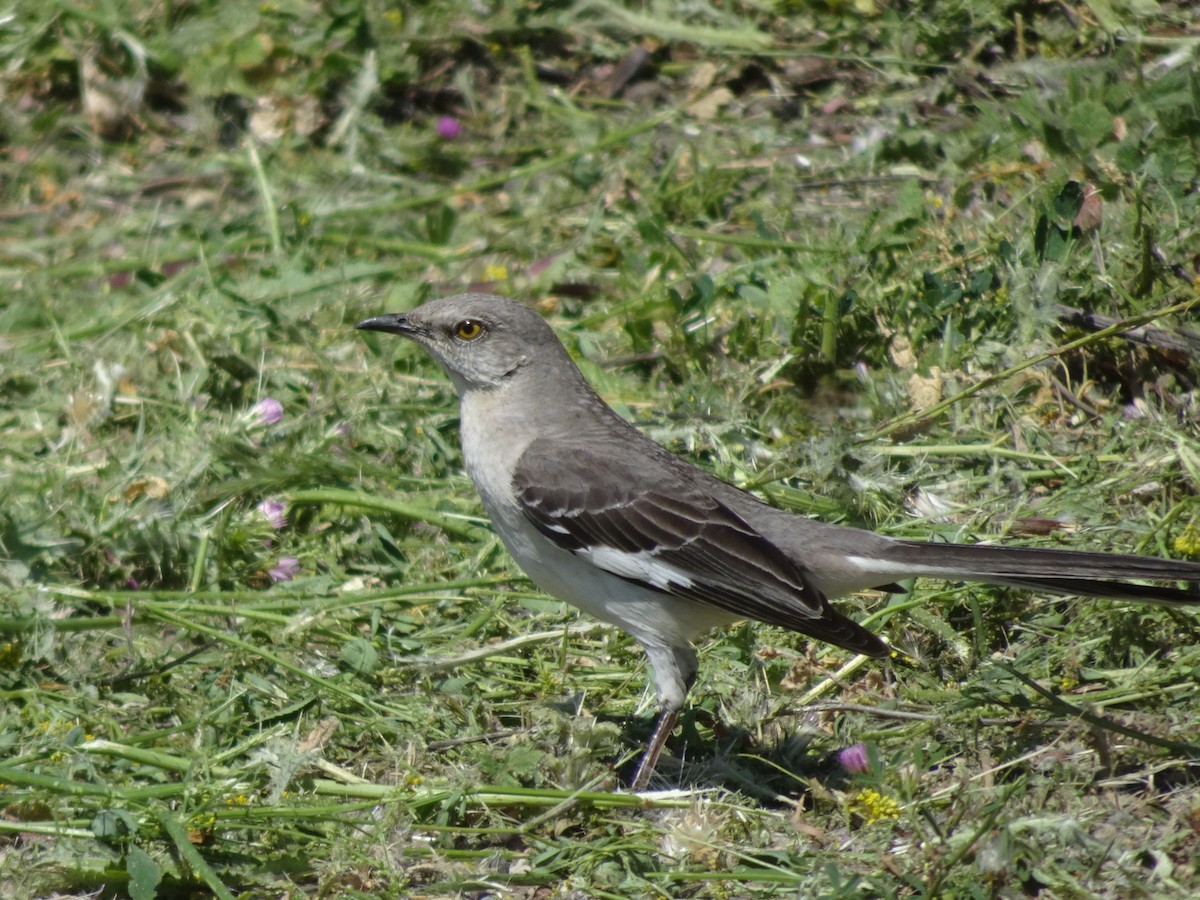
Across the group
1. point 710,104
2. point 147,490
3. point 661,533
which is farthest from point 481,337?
point 710,104

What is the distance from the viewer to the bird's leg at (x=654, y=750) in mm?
4672

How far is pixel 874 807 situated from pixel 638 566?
113cm

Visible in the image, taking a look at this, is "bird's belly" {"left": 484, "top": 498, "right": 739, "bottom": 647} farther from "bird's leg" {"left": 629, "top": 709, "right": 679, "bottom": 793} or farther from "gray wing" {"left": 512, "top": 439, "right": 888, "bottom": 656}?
"bird's leg" {"left": 629, "top": 709, "right": 679, "bottom": 793}

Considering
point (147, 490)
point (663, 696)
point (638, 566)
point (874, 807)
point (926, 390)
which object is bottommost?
point (147, 490)

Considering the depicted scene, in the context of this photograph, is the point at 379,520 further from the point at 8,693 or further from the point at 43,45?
the point at 43,45

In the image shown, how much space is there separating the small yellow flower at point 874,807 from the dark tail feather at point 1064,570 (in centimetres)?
72

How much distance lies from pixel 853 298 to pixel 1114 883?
3051 mm

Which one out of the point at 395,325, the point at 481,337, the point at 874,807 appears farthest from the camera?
the point at 395,325

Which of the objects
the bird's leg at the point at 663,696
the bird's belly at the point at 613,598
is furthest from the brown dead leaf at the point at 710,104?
the bird's leg at the point at 663,696

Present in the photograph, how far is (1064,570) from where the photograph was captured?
4.18 meters

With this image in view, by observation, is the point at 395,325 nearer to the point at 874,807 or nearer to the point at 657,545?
the point at 657,545

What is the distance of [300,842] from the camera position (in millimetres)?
4320

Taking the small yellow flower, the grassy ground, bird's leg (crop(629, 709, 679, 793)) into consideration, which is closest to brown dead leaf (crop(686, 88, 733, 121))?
the grassy ground

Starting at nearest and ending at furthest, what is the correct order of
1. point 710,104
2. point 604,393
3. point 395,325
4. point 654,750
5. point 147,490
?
point 654,750, point 395,325, point 147,490, point 604,393, point 710,104
